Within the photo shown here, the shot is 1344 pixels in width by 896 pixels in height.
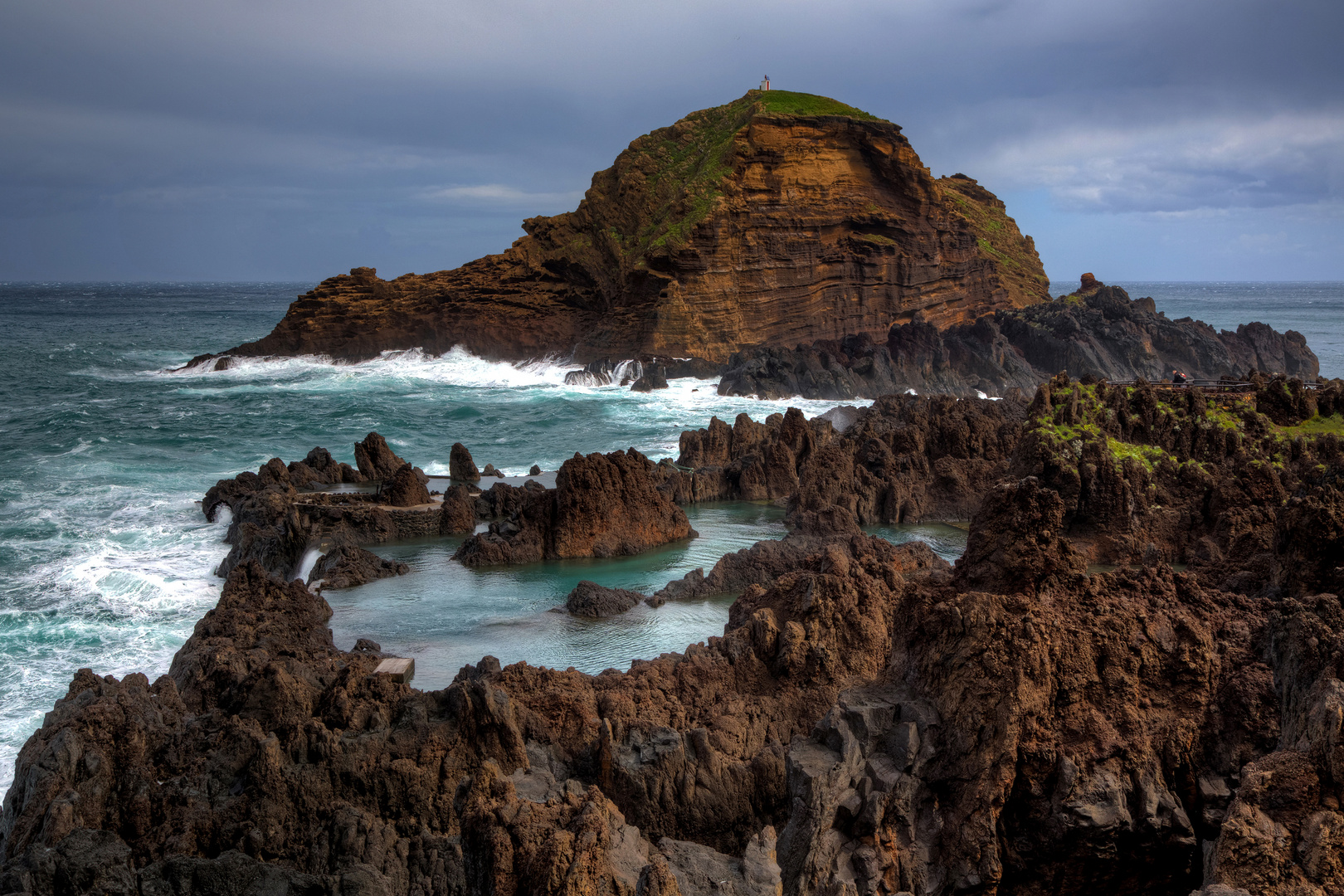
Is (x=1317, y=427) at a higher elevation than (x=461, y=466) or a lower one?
higher

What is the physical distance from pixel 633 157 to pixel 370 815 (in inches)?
2040

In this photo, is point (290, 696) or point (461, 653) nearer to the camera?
point (290, 696)

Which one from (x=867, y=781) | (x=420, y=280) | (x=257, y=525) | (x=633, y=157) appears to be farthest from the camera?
(x=420, y=280)

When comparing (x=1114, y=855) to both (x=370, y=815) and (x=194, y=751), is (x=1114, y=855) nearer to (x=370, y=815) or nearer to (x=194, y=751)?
(x=370, y=815)

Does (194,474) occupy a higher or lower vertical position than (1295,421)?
lower

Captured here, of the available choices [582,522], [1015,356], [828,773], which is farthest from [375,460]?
[1015,356]

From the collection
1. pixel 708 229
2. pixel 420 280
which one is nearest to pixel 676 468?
pixel 708 229

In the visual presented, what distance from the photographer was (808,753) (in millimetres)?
6559

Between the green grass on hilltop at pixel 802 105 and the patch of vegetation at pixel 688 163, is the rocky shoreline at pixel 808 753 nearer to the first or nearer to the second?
the patch of vegetation at pixel 688 163

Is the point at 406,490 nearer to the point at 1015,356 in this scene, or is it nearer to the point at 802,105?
the point at 1015,356

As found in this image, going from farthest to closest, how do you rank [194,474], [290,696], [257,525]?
[194,474], [257,525], [290,696]

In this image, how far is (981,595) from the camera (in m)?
6.72

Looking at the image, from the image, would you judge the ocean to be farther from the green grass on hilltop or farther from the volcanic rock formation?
the green grass on hilltop

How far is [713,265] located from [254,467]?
25.0 metres
